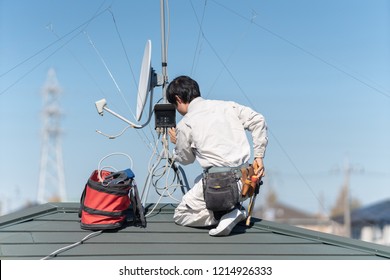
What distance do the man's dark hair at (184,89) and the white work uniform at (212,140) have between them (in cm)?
9

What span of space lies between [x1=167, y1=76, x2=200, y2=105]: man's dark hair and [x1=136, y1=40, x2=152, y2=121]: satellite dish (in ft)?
1.38

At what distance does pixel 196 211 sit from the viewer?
12.5 feet

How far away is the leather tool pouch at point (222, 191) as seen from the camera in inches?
140

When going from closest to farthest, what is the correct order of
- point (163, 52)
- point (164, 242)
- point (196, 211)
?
point (164, 242)
point (196, 211)
point (163, 52)

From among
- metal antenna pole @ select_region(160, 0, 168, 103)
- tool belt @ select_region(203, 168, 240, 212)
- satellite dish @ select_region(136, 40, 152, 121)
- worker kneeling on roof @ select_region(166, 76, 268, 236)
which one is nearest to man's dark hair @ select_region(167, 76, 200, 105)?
worker kneeling on roof @ select_region(166, 76, 268, 236)

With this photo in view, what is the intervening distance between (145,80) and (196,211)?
1336 millimetres

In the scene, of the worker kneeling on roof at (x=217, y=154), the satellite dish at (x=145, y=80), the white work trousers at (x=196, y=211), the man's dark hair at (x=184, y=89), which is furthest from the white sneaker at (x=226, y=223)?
the satellite dish at (x=145, y=80)

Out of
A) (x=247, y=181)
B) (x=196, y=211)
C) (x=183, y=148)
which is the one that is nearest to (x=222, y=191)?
(x=247, y=181)

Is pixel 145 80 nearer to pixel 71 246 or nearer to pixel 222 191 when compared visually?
pixel 222 191

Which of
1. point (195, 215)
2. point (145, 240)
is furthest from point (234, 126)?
point (145, 240)

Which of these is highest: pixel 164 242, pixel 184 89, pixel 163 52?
pixel 163 52

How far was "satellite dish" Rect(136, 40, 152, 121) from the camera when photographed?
438cm

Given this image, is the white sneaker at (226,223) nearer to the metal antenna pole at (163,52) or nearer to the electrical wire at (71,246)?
the electrical wire at (71,246)

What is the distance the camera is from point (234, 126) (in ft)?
12.4
